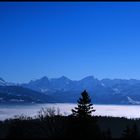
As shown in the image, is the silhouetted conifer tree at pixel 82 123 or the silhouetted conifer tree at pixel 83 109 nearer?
the silhouetted conifer tree at pixel 82 123

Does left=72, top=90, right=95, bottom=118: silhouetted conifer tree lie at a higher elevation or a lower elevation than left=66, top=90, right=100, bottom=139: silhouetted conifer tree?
higher

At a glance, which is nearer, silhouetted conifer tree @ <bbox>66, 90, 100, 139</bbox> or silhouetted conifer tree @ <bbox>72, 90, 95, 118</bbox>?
silhouetted conifer tree @ <bbox>66, 90, 100, 139</bbox>

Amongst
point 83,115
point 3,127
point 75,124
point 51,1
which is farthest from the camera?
point 3,127

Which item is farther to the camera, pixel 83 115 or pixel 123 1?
pixel 83 115

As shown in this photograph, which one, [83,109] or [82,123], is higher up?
[83,109]

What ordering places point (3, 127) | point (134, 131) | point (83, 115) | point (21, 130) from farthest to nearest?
1. point (3, 127)
2. point (21, 130)
3. point (134, 131)
4. point (83, 115)

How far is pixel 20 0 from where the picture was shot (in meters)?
4.37

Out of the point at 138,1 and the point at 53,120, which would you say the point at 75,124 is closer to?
the point at 138,1

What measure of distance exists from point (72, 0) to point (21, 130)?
1479 inches

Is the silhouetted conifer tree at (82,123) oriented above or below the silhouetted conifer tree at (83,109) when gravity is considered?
below

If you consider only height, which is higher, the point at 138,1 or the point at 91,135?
the point at 138,1

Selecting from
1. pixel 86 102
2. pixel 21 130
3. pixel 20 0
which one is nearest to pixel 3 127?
pixel 21 130

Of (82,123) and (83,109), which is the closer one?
(82,123)

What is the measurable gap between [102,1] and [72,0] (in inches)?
14.1
